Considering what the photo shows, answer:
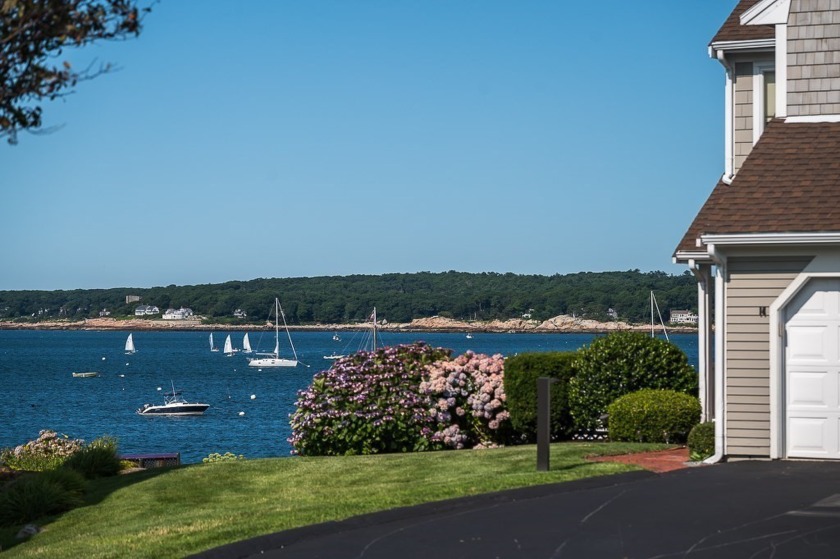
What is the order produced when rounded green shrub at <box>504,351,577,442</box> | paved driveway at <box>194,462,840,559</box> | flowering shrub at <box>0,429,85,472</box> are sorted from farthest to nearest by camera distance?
1. flowering shrub at <box>0,429,85,472</box>
2. rounded green shrub at <box>504,351,577,442</box>
3. paved driveway at <box>194,462,840,559</box>

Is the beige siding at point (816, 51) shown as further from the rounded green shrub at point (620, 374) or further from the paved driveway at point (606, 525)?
the paved driveway at point (606, 525)

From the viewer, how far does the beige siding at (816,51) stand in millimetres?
16125

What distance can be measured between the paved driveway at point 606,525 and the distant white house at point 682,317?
11806 cm

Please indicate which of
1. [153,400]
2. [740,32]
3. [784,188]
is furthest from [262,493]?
[153,400]

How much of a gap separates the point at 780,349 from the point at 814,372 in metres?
0.53

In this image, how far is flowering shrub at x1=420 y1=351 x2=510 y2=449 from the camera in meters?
20.5

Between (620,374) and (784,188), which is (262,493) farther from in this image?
(784,188)

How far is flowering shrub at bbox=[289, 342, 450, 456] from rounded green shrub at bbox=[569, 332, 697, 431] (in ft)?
9.04

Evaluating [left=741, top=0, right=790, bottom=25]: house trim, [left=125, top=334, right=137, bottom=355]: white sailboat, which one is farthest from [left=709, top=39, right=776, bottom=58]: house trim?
[left=125, top=334, right=137, bottom=355]: white sailboat

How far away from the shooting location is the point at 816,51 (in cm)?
1619

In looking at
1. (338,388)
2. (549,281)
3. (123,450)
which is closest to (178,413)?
(123,450)

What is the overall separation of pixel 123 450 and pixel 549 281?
141164 mm

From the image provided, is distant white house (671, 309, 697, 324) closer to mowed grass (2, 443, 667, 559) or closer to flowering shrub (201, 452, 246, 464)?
flowering shrub (201, 452, 246, 464)

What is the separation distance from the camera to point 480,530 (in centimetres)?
1123
